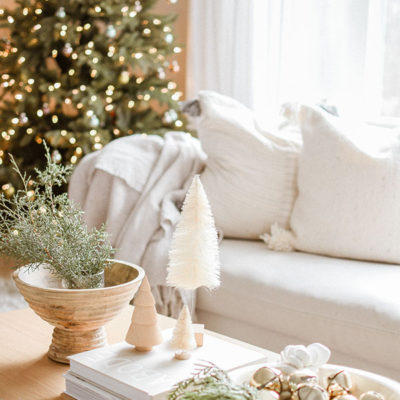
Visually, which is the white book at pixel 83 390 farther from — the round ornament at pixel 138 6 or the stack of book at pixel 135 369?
the round ornament at pixel 138 6

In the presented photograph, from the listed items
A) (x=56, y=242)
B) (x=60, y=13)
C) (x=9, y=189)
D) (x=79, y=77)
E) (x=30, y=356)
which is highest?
(x=60, y=13)

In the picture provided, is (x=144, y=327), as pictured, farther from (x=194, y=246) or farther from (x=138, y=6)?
(x=138, y=6)

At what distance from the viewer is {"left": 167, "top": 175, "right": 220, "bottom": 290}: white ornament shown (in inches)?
45.6

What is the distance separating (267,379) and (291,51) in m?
2.60

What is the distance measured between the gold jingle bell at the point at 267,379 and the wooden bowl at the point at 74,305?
0.34m

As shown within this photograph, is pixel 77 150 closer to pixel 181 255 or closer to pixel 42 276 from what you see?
pixel 42 276

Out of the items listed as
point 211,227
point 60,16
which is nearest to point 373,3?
point 60,16

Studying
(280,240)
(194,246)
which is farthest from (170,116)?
(194,246)

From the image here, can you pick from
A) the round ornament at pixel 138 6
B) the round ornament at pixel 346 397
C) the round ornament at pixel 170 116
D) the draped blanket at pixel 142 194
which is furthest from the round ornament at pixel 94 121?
the round ornament at pixel 346 397

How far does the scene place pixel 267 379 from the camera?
3.25 feet

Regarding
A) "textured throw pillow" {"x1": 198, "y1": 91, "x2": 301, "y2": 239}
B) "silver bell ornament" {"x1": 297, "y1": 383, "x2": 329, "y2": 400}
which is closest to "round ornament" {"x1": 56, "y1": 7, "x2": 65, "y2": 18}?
"textured throw pillow" {"x1": 198, "y1": 91, "x2": 301, "y2": 239}

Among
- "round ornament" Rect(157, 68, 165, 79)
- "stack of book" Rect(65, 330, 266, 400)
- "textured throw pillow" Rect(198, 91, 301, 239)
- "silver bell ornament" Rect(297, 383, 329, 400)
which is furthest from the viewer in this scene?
"round ornament" Rect(157, 68, 165, 79)

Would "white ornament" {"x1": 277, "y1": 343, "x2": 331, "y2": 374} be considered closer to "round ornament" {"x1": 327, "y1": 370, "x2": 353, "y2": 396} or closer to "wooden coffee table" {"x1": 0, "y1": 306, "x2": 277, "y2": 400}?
"round ornament" {"x1": 327, "y1": 370, "x2": 353, "y2": 396}

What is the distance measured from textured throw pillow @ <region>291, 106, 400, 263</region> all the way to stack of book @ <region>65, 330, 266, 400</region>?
96 cm
